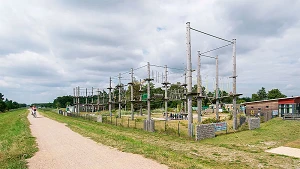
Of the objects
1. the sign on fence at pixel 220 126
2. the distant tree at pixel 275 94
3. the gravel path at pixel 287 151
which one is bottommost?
the gravel path at pixel 287 151

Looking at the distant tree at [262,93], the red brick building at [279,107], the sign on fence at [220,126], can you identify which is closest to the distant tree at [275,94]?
the distant tree at [262,93]

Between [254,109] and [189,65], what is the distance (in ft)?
119

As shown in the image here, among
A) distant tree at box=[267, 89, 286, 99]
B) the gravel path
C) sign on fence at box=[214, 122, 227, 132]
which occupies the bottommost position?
the gravel path

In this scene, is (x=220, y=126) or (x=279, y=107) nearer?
(x=220, y=126)

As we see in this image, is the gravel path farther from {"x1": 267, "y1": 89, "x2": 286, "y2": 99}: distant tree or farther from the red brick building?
{"x1": 267, "y1": 89, "x2": 286, "y2": 99}: distant tree

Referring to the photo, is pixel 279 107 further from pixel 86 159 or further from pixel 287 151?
pixel 86 159

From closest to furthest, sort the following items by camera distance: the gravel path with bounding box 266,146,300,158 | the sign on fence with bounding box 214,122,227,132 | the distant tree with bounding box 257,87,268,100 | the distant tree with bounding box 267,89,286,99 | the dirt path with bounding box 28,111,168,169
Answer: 1. the dirt path with bounding box 28,111,168,169
2. the gravel path with bounding box 266,146,300,158
3. the sign on fence with bounding box 214,122,227,132
4. the distant tree with bounding box 267,89,286,99
5. the distant tree with bounding box 257,87,268,100

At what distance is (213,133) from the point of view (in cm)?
1706

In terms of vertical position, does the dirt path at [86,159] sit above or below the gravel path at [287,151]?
above

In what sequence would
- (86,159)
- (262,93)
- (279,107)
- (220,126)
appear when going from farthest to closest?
1. (262,93)
2. (279,107)
3. (220,126)
4. (86,159)

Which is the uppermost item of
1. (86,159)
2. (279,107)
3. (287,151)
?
(279,107)

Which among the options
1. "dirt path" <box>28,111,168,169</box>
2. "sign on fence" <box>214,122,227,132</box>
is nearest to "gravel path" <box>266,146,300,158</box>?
"sign on fence" <box>214,122,227,132</box>

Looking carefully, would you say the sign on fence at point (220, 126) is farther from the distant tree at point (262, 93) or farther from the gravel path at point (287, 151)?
the distant tree at point (262, 93)

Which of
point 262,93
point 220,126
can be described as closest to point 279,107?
point 220,126
